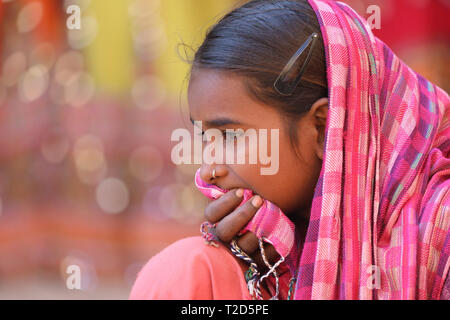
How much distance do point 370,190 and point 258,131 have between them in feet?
1.03

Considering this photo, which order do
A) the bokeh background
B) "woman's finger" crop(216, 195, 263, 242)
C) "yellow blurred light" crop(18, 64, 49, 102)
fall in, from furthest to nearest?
"yellow blurred light" crop(18, 64, 49, 102)
the bokeh background
"woman's finger" crop(216, 195, 263, 242)

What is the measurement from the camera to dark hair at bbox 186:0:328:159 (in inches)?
58.8

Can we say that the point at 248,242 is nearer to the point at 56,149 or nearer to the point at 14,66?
the point at 56,149

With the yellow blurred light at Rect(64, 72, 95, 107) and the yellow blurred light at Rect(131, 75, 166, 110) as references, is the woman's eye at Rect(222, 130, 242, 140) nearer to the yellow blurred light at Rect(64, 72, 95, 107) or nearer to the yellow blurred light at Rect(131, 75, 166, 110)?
the yellow blurred light at Rect(131, 75, 166, 110)

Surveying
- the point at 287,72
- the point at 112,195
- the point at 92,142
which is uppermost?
the point at 287,72

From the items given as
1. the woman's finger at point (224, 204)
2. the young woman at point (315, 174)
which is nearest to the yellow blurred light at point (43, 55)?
the young woman at point (315, 174)

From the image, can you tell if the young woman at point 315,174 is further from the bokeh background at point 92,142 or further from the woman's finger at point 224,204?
the bokeh background at point 92,142

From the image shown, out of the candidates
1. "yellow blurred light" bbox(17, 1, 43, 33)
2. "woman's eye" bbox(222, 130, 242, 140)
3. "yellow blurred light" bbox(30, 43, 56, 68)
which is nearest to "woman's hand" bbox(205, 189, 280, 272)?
"woman's eye" bbox(222, 130, 242, 140)

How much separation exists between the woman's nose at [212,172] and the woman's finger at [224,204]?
60 millimetres

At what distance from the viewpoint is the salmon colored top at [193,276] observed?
4.11 ft

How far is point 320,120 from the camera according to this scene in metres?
1.53

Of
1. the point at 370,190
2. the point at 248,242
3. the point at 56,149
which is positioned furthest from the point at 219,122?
the point at 56,149
